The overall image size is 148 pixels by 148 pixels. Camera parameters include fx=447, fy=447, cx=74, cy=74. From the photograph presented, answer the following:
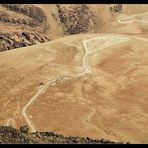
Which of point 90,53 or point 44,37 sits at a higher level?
point 90,53

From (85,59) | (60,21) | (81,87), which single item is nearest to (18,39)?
(60,21)

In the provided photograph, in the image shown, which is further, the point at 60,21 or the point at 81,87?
the point at 60,21

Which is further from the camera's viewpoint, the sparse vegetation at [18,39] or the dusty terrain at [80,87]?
the sparse vegetation at [18,39]

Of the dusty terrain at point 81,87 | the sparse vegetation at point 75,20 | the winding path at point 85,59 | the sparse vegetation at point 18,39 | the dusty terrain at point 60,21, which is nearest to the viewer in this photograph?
the dusty terrain at point 81,87

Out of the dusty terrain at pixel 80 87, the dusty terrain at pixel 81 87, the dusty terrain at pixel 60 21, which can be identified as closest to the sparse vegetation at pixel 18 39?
the dusty terrain at pixel 60 21

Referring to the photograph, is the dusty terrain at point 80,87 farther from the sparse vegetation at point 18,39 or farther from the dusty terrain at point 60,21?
the dusty terrain at point 60,21

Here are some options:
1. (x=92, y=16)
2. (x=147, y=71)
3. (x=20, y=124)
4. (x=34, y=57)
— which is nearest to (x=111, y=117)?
(x=20, y=124)

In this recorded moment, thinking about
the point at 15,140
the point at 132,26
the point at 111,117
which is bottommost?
the point at 132,26

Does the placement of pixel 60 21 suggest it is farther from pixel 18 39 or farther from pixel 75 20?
pixel 18 39

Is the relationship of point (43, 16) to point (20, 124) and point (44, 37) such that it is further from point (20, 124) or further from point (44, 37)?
point (20, 124)
